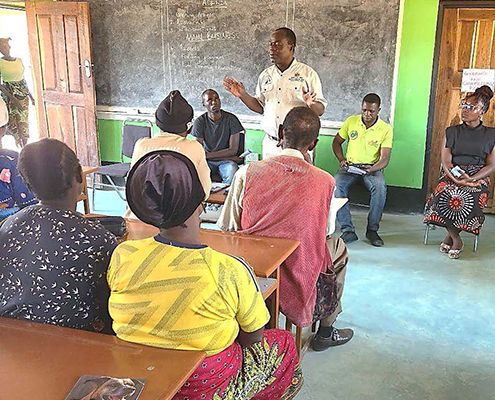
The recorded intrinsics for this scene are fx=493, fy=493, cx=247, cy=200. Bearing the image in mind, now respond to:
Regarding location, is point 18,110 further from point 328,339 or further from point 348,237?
point 328,339

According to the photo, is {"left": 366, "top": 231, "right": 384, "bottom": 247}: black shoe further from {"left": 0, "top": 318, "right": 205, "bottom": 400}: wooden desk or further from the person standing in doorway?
the person standing in doorway

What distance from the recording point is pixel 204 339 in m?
1.29

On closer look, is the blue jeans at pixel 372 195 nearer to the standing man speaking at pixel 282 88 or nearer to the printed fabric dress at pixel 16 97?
the standing man speaking at pixel 282 88

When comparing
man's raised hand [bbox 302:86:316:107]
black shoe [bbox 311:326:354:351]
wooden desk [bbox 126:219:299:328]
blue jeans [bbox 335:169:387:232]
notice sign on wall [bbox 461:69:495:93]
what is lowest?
black shoe [bbox 311:326:354:351]

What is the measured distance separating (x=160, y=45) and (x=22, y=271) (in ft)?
15.2

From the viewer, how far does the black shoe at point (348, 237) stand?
13.9 ft

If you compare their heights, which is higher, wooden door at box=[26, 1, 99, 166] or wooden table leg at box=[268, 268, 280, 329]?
wooden door at box=[26, 1, 99, 166]

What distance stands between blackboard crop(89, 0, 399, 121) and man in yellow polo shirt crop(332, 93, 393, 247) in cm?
49

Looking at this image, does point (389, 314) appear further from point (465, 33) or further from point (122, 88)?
point (122, 88)

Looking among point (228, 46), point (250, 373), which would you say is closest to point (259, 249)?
point (250, 373)

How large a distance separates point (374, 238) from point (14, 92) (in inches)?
170

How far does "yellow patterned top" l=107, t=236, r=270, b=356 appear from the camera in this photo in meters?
1.25

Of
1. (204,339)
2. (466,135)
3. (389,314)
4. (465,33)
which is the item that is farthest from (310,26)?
(204,339)

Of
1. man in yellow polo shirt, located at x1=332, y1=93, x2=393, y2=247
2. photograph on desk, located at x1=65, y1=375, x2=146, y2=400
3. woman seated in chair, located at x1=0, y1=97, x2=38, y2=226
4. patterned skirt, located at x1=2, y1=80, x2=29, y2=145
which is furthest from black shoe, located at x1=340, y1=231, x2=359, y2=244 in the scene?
patterned skirt, located at x1=2, y1=80, x2=29, y2=145
